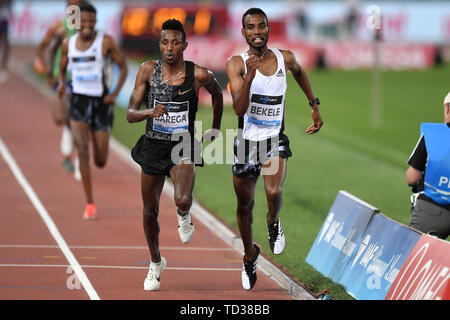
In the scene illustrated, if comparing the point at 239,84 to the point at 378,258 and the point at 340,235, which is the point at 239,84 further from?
the point at 340,235

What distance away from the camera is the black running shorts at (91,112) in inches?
518

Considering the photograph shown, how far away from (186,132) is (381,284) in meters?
2.29

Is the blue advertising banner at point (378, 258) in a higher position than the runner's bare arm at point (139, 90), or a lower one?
lower

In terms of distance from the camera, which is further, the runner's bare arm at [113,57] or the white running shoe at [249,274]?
the runner's bare arm at [113,57]

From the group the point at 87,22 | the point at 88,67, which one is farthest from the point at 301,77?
the point at 88,67

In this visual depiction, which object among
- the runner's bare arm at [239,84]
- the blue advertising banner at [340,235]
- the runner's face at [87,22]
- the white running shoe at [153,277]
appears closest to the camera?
the runner's bare arm at [239,84]

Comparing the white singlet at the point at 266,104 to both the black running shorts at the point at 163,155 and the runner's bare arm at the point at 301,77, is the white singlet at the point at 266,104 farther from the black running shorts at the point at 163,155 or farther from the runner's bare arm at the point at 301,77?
the black running shorts at the point at 163,155

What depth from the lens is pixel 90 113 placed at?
13.2 metres

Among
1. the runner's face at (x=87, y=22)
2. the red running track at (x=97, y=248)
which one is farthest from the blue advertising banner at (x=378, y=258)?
the runner's face at (x=87, y=22)

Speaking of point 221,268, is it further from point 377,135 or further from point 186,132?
point 377,135

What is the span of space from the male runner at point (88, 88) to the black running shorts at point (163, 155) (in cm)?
398

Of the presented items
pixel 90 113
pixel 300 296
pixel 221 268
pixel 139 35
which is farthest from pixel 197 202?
pixel 139 35

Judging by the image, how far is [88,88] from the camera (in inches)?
523

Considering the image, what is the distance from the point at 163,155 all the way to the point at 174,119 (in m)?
0.36
